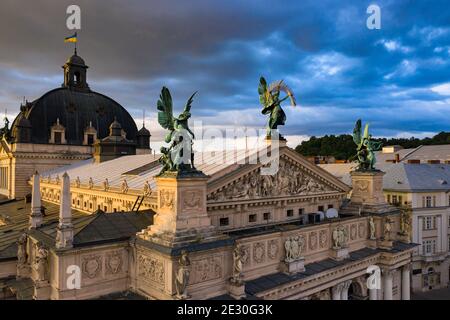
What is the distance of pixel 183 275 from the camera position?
19.2 m

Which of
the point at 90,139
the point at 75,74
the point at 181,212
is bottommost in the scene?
the point at 181,212

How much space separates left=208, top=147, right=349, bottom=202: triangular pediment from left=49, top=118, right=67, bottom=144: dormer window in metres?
51.0

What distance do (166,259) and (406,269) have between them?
29.2 metres

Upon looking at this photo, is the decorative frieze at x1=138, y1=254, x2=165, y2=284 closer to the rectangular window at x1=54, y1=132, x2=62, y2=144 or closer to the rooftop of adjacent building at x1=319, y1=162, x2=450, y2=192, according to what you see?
the rooftop of adjacent building at x1=319, y1=162, x2=450, y2=192

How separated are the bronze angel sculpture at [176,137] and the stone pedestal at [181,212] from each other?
2.40 feet

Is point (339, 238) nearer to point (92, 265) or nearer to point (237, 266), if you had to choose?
point (237, 266)

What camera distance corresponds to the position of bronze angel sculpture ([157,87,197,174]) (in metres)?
21.6

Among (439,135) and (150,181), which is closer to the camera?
(150,181)

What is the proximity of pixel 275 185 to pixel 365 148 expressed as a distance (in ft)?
48.0

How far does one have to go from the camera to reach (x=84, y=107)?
234 feet

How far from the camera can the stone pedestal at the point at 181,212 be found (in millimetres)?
20719

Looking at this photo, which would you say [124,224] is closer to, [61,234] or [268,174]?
[61,234]

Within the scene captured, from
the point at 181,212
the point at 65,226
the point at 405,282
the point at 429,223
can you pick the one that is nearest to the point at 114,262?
the point at 65,226
